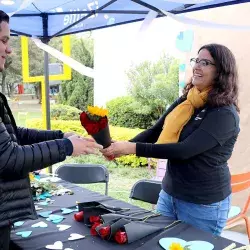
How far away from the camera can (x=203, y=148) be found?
5.66 feet

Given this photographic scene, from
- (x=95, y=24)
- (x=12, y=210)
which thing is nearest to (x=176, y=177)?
(x=12, y=210)

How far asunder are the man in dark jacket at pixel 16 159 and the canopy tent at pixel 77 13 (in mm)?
1705

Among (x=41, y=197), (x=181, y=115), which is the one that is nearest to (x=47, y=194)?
(x=41, y=197)

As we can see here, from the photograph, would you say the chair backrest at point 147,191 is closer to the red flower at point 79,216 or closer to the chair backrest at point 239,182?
the chair backrest at point 239,182

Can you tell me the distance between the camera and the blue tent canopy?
297 cm

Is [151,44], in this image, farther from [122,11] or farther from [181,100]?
[181,100]

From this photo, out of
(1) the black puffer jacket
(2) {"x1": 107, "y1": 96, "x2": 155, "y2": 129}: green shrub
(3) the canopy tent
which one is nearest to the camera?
(1) the black puffer jacket

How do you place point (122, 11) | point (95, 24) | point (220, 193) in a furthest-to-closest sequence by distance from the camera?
point (95, 24) → point (122, 11) → point (220, 193)

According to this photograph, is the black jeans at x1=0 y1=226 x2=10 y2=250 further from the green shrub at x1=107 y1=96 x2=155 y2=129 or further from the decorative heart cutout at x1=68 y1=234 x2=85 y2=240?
the green shrub at x1=107 y1=96 x2=155 y2=129

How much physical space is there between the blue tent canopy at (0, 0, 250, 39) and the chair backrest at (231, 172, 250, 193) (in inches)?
52.7

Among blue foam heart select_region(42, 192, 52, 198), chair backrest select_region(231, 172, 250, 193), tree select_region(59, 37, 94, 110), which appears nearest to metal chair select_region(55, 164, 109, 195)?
blue foam heart select_region(42, 192, 52, 198)

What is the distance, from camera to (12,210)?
4.25 ft

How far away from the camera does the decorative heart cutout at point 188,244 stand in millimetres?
1404

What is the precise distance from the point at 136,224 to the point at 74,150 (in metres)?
0.47
